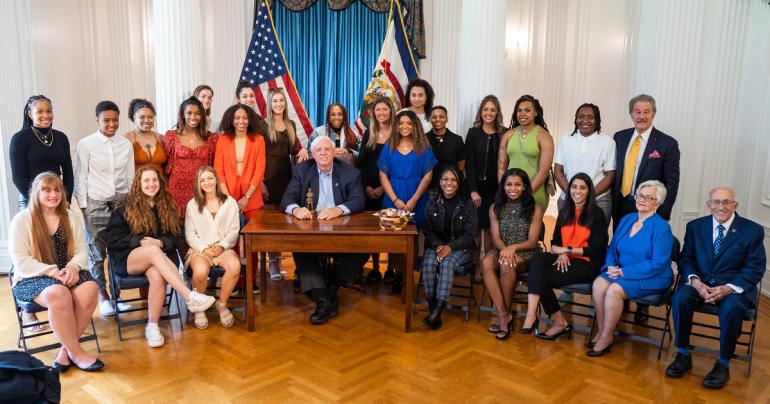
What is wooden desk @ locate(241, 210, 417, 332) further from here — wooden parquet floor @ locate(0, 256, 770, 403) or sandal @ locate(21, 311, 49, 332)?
sandal @ locate(21, 311, 49, 332)

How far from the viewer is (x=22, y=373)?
7.45ft

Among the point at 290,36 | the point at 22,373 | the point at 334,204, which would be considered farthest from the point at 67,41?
the point at 22,373

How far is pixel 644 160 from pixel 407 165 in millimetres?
→ 1902

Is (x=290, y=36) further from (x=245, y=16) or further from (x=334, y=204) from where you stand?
(x=334, y=204)

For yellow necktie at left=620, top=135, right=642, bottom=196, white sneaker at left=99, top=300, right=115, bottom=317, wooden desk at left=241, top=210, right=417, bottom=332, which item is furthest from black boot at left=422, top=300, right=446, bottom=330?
white sneaker at left=99, top=300, right=115, bottom=317

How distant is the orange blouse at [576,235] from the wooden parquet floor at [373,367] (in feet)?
2.26

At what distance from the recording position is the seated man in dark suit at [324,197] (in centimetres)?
457

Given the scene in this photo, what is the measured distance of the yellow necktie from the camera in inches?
180

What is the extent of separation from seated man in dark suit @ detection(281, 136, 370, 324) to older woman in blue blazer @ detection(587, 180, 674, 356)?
195 cm

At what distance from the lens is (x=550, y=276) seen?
4113mm

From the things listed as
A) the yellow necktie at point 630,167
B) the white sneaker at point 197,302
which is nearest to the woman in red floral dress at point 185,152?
the white sneaker at point 197,302

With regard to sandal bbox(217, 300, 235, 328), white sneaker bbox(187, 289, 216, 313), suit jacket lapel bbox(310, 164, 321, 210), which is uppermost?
suit jacket lapel bbox(310, 164, 321, 210)

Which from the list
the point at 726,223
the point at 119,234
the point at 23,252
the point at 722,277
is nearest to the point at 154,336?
the point at 119,234

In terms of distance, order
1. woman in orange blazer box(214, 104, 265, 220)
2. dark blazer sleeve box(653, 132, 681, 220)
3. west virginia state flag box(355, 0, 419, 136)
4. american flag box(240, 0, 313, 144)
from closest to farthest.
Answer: dark blazer sleeve box(653, 132, 681, 220)
woman in orange blazer box(214, 104, 265, 220)
american flag box(240, 0, 313, 144)
west virginia state flag box(355, 0, 419, 136)
